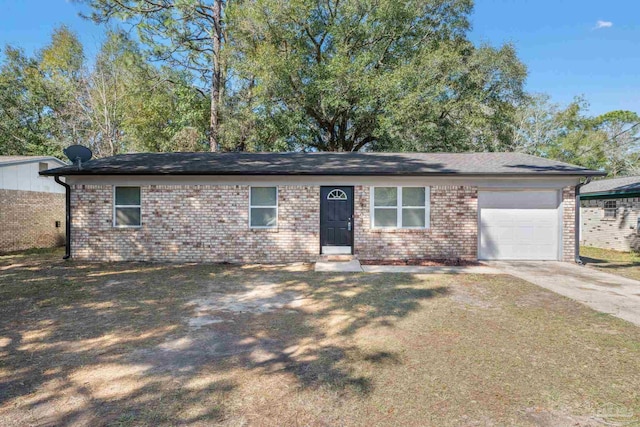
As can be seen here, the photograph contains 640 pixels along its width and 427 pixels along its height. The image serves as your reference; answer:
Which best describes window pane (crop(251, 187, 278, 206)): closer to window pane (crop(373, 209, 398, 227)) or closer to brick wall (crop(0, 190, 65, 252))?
window pane (crop(373, 209, 398, 227))

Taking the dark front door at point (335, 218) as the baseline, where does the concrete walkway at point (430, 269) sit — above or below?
below

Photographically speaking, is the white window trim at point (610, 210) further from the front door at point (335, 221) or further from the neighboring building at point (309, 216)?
the front door at point (335, 221)

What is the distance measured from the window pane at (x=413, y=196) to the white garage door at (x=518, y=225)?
70.4 inches

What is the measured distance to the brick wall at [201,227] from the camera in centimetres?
1018

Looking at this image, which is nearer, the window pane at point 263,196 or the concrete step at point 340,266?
the concrete step at point 340,266

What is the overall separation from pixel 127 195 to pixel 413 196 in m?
8.85

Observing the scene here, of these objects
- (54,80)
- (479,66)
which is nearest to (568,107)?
(479,66)

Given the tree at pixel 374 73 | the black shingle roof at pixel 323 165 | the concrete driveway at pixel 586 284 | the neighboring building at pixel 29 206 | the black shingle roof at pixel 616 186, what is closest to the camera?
the concrete driveway at pixel 586 284

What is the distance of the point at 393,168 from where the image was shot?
1030cm

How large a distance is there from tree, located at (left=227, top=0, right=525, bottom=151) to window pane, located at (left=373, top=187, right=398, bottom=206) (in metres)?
7.05

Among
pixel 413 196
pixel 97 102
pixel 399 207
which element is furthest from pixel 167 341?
pixel 97 102

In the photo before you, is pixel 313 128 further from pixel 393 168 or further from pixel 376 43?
pixel 393 168

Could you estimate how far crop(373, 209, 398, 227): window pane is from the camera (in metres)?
10.3

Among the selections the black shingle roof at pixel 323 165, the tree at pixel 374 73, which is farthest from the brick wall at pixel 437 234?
the tree at pixel 374 73
